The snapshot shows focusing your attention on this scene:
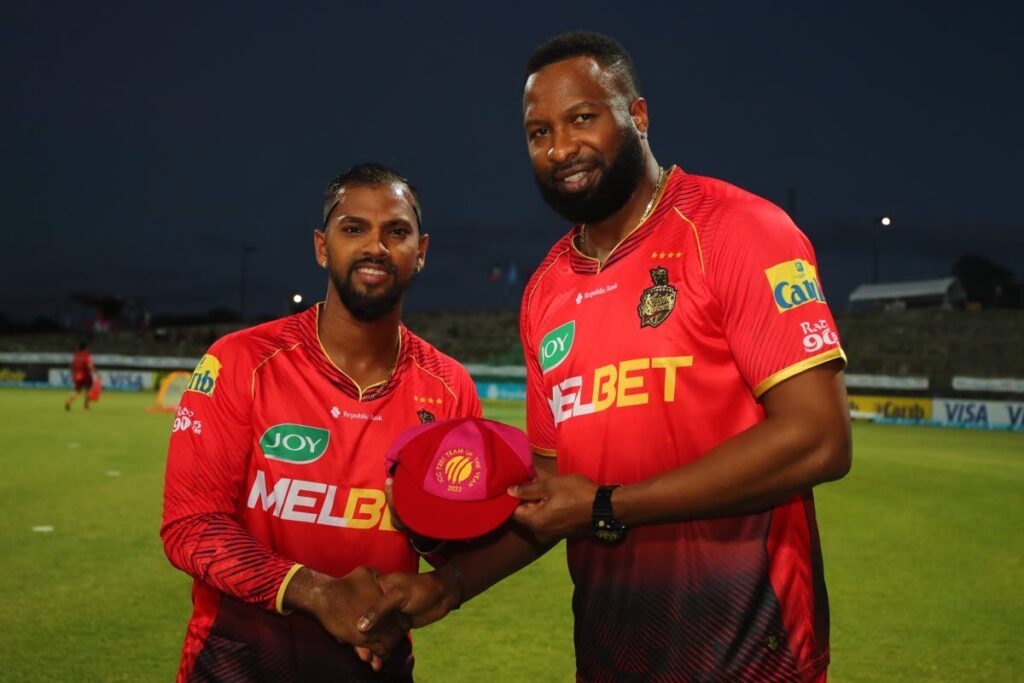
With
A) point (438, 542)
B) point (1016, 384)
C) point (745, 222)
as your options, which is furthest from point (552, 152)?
point (1016, 384)

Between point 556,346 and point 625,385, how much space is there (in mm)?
328

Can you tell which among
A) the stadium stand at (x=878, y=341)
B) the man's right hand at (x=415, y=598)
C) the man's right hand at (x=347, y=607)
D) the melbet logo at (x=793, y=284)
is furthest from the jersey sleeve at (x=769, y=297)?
the stadium stand at (x=878, y=341)

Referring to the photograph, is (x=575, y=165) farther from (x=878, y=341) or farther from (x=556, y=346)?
(x=878, y=341)

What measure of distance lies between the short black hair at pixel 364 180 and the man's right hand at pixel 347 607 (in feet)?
4.54

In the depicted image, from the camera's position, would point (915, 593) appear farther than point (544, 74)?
Yes

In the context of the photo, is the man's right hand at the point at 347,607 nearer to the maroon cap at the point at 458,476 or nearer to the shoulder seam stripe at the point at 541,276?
the maroon cap at the point at 458,476

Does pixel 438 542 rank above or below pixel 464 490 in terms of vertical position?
below

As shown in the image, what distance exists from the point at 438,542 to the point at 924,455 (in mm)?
15602

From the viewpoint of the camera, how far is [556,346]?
2740 mm

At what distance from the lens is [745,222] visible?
7.72 feet

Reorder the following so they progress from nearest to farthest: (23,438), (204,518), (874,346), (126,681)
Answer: (204,518), (126,681), (23,438), (874,346)

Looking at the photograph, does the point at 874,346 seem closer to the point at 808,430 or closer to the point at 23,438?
the point at 23,438

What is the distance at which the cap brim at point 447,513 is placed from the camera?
2.44 m

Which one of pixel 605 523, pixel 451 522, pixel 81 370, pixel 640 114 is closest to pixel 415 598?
pixel 451 522
